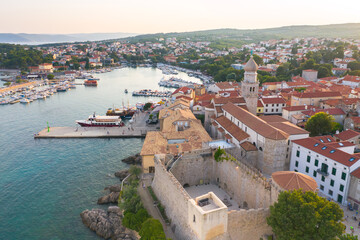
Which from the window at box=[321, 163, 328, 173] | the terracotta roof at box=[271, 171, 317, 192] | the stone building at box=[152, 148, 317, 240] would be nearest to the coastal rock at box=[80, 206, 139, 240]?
the stone building at box=[152, 148, 317, 240]

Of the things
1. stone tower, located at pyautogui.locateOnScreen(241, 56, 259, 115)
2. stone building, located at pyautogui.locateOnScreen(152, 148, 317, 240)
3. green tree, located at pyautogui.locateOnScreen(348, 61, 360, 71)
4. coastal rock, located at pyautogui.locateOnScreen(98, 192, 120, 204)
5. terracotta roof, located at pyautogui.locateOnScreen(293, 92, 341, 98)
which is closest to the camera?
stone building, located at pyautogui.locateOnScreen(152, 148, 317, 240)

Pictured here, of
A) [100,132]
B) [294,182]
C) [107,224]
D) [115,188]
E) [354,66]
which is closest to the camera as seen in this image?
[294,182]

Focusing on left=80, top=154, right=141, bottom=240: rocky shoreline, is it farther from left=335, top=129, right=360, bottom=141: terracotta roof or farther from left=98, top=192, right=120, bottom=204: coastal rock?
left=335, top=129, right=360, bottom=141: terracotta roof

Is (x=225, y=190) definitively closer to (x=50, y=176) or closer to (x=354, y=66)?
(x=50, y=176)

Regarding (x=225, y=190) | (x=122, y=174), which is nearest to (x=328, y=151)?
(x=225, y=190)

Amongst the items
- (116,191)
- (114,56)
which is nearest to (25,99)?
(116,191)

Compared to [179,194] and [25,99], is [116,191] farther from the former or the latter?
[25,99]

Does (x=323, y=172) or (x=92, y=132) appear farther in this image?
(x=92, y=132)
